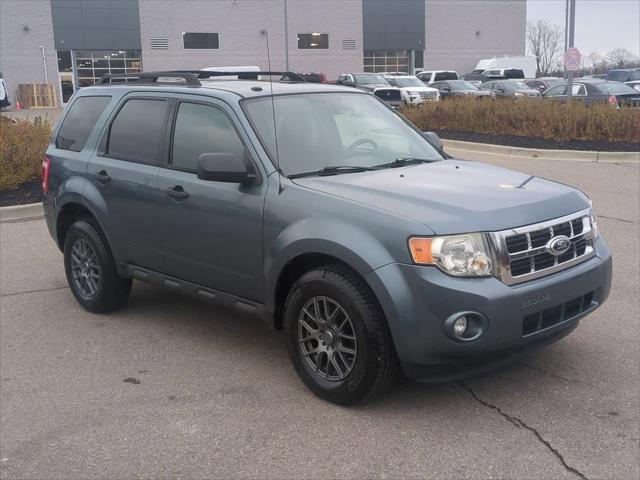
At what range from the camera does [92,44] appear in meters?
46.4

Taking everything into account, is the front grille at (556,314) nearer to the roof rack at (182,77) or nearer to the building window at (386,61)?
the roof rack at (182,77)

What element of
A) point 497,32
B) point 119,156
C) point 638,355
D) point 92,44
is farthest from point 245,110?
point 497,32

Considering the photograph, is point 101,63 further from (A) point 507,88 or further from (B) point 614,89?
(B) point 614,89

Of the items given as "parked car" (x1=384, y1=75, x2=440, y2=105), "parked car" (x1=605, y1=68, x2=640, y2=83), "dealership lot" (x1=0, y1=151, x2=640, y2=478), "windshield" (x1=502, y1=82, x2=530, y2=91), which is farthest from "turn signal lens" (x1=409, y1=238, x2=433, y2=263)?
"parked car" (x1=605, y1=68, x2=640, y2=83)

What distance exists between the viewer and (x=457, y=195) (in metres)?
4.08

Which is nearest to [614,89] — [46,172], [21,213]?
[21,213]

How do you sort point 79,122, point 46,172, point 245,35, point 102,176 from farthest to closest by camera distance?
point 245,35
point 46,172
point 79,122
point 102,176

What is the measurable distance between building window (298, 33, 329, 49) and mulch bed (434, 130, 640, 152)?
1464 inches

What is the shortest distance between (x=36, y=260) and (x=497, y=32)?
54.7 m

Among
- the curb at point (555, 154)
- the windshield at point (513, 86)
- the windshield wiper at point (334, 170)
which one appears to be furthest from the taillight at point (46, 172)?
A: the windshield at point (513, 86)

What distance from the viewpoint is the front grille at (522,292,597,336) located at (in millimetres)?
3809

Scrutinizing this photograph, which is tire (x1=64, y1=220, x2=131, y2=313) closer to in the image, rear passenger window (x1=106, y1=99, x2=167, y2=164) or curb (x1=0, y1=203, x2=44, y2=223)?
rear passenger window (x1=106, y1=99, x2=167, y2=164)

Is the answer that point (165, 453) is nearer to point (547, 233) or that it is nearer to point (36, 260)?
point (547, 233)

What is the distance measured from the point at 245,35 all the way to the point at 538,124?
126 ft
